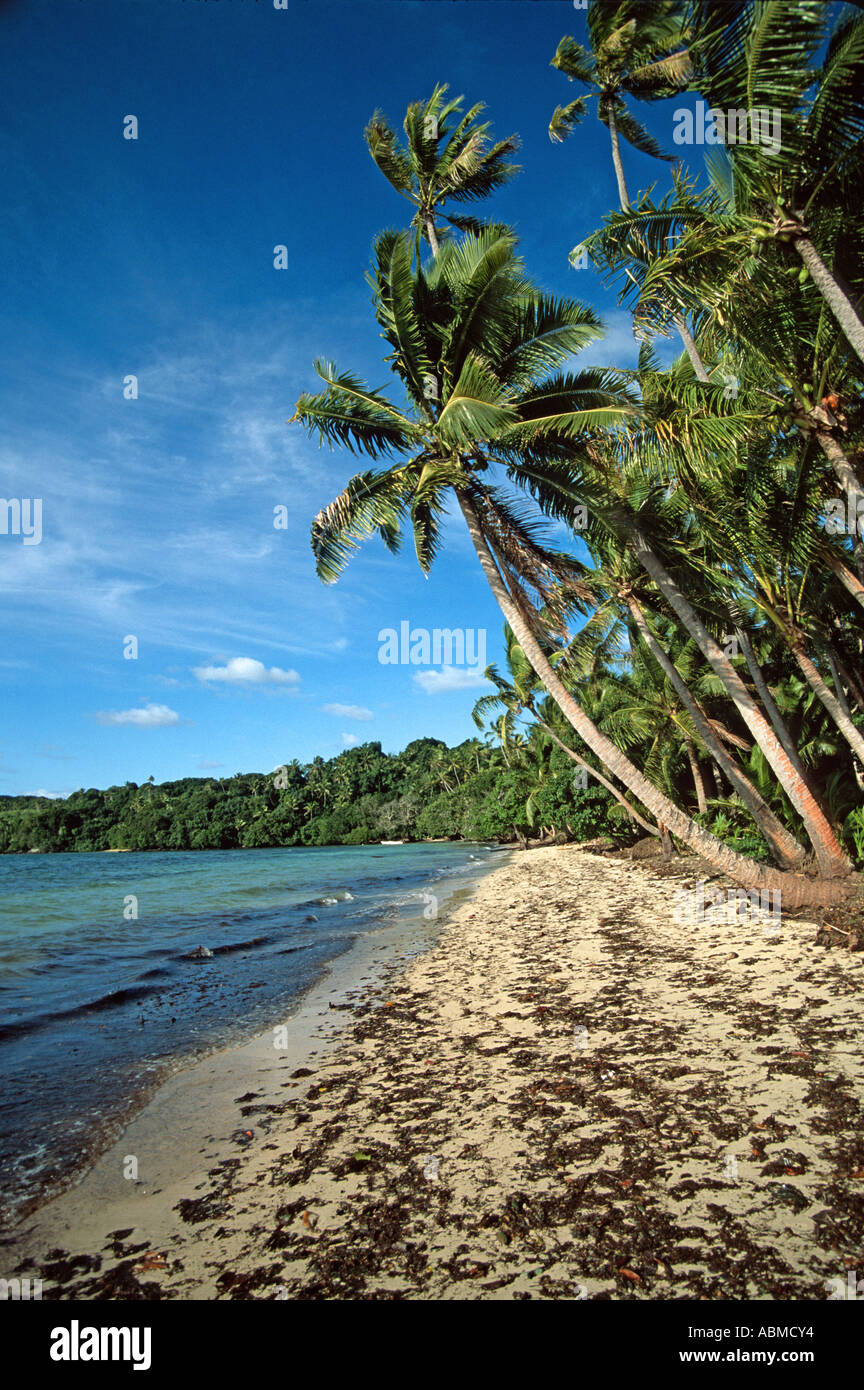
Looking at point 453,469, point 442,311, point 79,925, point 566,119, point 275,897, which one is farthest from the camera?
point 275,897

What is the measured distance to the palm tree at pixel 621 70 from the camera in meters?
11.0

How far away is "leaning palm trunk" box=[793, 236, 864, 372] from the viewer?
6.50 metres

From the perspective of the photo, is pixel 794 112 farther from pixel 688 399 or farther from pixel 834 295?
pixel 688 399

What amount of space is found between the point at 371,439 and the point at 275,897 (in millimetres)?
17184

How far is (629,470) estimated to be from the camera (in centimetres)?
1359

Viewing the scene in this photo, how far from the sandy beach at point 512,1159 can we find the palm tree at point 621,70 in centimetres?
1273

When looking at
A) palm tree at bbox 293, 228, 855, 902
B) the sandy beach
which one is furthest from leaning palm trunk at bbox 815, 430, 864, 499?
the sandy beach

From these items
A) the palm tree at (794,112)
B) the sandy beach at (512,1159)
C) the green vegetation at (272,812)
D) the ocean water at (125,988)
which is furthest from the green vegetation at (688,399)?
the green vegetation at (272,812)

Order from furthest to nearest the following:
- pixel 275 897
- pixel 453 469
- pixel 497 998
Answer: pixel 275 897
pixel 453 469
pixel 497 998

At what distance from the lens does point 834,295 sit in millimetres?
6691

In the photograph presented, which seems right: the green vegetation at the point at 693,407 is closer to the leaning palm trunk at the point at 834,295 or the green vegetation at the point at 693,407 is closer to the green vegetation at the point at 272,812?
the leaning palm trunk at the point at 834,295

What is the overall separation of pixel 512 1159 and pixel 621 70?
675 inches
